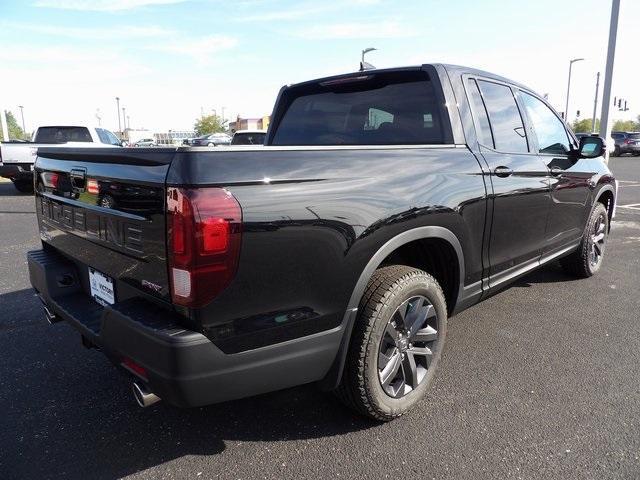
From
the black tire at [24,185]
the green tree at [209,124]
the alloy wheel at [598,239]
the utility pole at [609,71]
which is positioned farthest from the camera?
the green tree at [209,124]

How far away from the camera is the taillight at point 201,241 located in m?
1.70

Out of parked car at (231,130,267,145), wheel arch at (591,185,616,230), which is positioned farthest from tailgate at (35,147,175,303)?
parked car at (231,130,267,145)

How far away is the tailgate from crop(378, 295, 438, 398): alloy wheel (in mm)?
1160

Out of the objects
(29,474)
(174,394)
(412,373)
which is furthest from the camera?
(412,373)

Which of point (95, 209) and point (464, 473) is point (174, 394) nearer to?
point (95, 209)

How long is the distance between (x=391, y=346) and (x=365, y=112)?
1.64m

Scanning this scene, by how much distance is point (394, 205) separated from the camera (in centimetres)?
230

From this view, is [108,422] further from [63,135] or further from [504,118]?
[63,135]

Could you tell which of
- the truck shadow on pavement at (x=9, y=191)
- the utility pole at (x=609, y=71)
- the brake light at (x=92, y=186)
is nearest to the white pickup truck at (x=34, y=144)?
the truck shadow on pavement at (x=9, y=191)

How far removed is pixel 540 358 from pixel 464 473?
4.57 feet

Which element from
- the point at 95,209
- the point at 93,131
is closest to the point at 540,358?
the point at 95,209

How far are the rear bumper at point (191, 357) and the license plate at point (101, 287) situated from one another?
0.10 m

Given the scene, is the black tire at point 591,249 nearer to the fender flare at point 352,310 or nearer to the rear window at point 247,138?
the fender flare at point 352,310

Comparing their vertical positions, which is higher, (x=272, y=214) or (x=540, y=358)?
(x=272, y=214)
